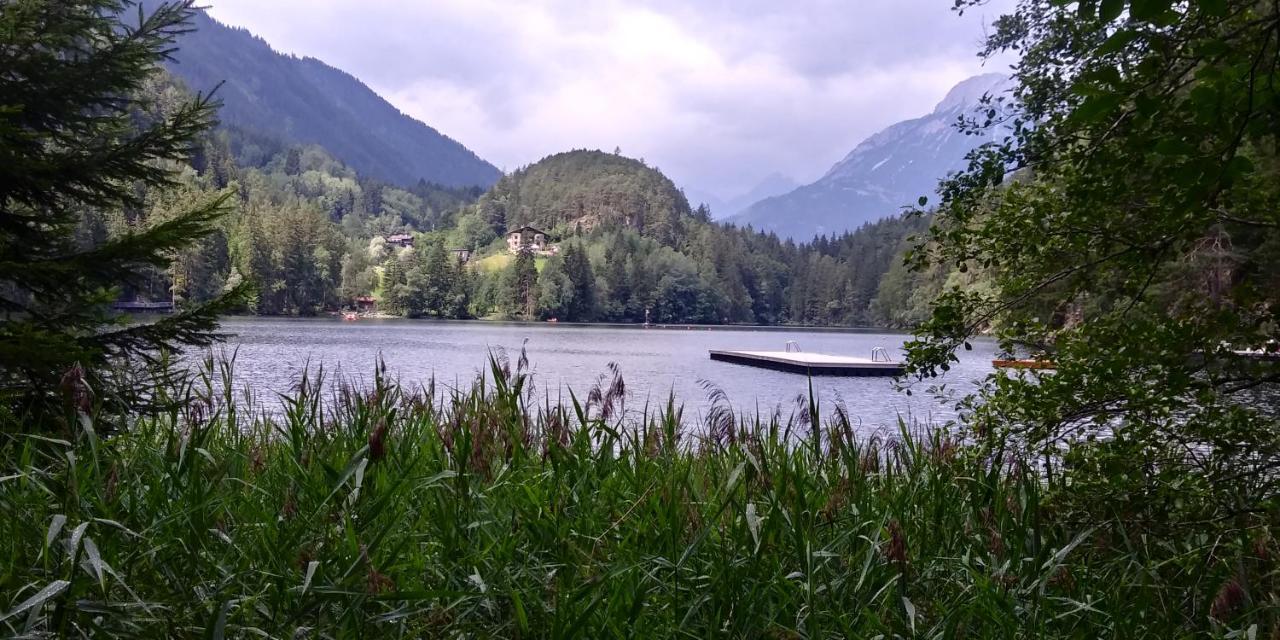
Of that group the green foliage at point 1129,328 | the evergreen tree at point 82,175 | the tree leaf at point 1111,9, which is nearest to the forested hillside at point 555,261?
the evergreen tree at point 82,175

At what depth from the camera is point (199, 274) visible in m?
81.4

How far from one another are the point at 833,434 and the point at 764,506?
0.67 m

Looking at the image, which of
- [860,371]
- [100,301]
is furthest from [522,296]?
[100,301]

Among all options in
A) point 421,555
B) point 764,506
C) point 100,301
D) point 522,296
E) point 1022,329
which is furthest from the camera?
point 522,296

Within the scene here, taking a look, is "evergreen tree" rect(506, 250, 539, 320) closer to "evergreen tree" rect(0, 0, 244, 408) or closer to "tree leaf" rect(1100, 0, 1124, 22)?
"evergreen tree" rect(0, 0, 244, 408)

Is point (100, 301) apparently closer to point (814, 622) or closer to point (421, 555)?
point (421, 555)

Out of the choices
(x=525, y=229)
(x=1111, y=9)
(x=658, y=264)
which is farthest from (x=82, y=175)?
(x=525, y=229)

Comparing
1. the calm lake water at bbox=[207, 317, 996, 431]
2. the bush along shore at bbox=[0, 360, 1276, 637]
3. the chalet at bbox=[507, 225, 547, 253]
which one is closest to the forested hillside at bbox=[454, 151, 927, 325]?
the chalet at bbox=[507, 225, 547, 253]

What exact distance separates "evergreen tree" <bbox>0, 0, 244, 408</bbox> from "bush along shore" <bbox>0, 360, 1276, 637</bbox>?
2386 millimetres

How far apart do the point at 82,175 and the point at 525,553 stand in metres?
5.50

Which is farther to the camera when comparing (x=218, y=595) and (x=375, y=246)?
(x=375, y=246)

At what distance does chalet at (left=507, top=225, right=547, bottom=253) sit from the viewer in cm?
16400

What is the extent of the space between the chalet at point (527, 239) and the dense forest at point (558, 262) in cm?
265

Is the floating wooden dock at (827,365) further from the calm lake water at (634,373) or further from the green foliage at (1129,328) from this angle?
the green foliage at (1129,328)
